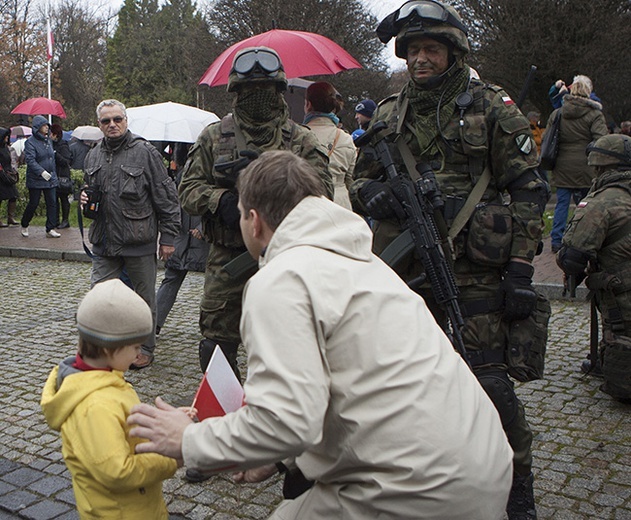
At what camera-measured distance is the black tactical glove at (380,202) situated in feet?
11.8

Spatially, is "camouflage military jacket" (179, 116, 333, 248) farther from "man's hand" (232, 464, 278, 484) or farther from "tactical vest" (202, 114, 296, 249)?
"man's hand" (232, 464, 278, 484)

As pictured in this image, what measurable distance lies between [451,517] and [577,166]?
28.2ft

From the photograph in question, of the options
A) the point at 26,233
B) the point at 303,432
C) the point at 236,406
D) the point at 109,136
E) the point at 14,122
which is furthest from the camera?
the point at 14,122

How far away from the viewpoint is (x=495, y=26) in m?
20.5

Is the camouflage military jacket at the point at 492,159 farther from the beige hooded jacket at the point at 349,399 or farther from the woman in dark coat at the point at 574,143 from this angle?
the woman in dark coat at the point at 574,143

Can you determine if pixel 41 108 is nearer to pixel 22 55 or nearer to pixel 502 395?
pixel 502 395

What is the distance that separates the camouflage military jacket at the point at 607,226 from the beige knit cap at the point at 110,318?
330cm

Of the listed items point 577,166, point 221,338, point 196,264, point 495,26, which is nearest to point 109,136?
point 196,264

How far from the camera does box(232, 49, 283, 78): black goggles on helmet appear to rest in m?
4.11

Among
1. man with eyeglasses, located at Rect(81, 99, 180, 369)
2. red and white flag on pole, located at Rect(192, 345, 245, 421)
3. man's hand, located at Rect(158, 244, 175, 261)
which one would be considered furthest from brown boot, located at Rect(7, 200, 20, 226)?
red and white flag on pole, located at Rect(192, 345, 245, 421)

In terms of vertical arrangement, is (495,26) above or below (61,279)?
above

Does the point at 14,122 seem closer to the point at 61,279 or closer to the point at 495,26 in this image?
the point at 495,26

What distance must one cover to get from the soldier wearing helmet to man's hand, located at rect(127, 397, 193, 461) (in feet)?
6.58

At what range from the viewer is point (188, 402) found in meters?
5.17
